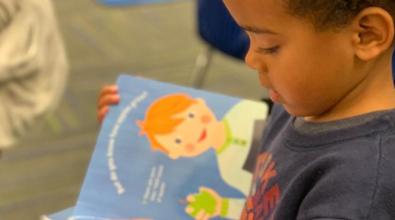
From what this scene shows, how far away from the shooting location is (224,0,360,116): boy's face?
52 centimetres

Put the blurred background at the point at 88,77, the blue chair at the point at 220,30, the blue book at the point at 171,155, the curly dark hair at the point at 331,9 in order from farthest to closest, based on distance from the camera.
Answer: the blurred background at the point at 88,77 → the blue chair at the point at 220,30 → the blue book at the point at 171,155 → the curly dark hair at the point at 331,9

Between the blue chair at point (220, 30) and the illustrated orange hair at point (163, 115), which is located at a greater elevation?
the blue chair at point (220, 30)

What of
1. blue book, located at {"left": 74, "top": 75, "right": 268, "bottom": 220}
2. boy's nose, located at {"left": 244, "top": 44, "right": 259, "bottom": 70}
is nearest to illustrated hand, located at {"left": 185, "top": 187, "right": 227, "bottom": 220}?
blue book, located at {"left": 74, "top": 75, "right": 268, "bottom": 220}

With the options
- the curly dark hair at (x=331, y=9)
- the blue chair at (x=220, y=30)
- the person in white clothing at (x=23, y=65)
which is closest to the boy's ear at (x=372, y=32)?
the curly dark hair at (x=331, y=9)

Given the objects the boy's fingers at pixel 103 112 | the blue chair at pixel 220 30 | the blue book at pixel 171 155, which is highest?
the blue chair at pixel 220 30

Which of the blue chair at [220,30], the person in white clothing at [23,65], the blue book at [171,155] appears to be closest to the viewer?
the blue book at [171,155]

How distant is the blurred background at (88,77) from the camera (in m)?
1.68

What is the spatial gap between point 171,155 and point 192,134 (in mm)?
45

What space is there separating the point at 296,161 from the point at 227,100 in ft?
0.97

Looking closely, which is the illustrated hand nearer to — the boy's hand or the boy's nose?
the boy's hand

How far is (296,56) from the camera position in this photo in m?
0.54

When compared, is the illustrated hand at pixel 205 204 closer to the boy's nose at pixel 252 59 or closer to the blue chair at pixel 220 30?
the boy's nose at pixel 252 59

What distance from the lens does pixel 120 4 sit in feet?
4.25

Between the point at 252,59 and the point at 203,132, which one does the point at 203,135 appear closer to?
the point at 203,132
